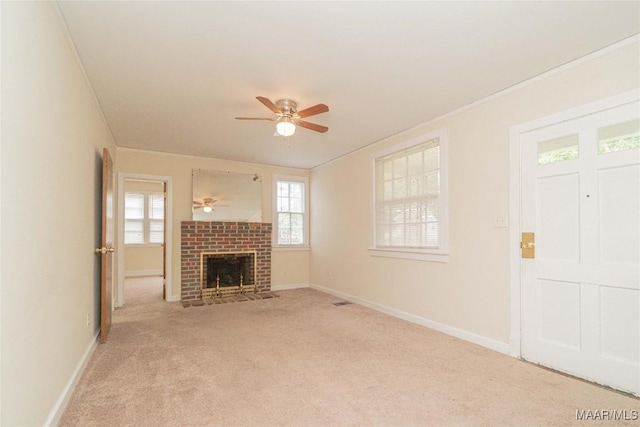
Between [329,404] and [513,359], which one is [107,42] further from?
[513,359]

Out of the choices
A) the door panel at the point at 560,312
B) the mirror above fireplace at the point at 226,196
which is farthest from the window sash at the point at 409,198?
the mirror above fireplace at the point at 226,196

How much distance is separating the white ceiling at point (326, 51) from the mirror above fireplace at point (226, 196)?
2004 mm

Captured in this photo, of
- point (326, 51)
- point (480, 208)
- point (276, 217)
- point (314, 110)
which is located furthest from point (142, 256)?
point (480, 208)

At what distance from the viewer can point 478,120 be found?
3373mm

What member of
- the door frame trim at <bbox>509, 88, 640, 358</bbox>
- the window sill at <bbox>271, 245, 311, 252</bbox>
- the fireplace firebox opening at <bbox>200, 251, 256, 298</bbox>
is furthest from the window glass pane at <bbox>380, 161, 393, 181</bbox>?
the fireplace firebox opening at <bbox>200, 251, 256, 298</bbox>

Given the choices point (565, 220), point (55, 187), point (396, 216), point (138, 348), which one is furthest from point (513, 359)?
point (55, 187)

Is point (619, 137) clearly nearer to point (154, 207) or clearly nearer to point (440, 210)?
point (440, 210)

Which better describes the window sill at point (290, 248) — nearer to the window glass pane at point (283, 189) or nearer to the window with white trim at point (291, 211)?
the window with white trim at point (291, 211)

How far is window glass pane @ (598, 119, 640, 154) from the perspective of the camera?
2.31 meters

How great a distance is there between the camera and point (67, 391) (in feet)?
7.20

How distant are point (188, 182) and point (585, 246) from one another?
5.45 meters

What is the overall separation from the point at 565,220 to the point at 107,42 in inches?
149

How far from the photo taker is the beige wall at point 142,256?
319 inches

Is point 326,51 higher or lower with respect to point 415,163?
higher
